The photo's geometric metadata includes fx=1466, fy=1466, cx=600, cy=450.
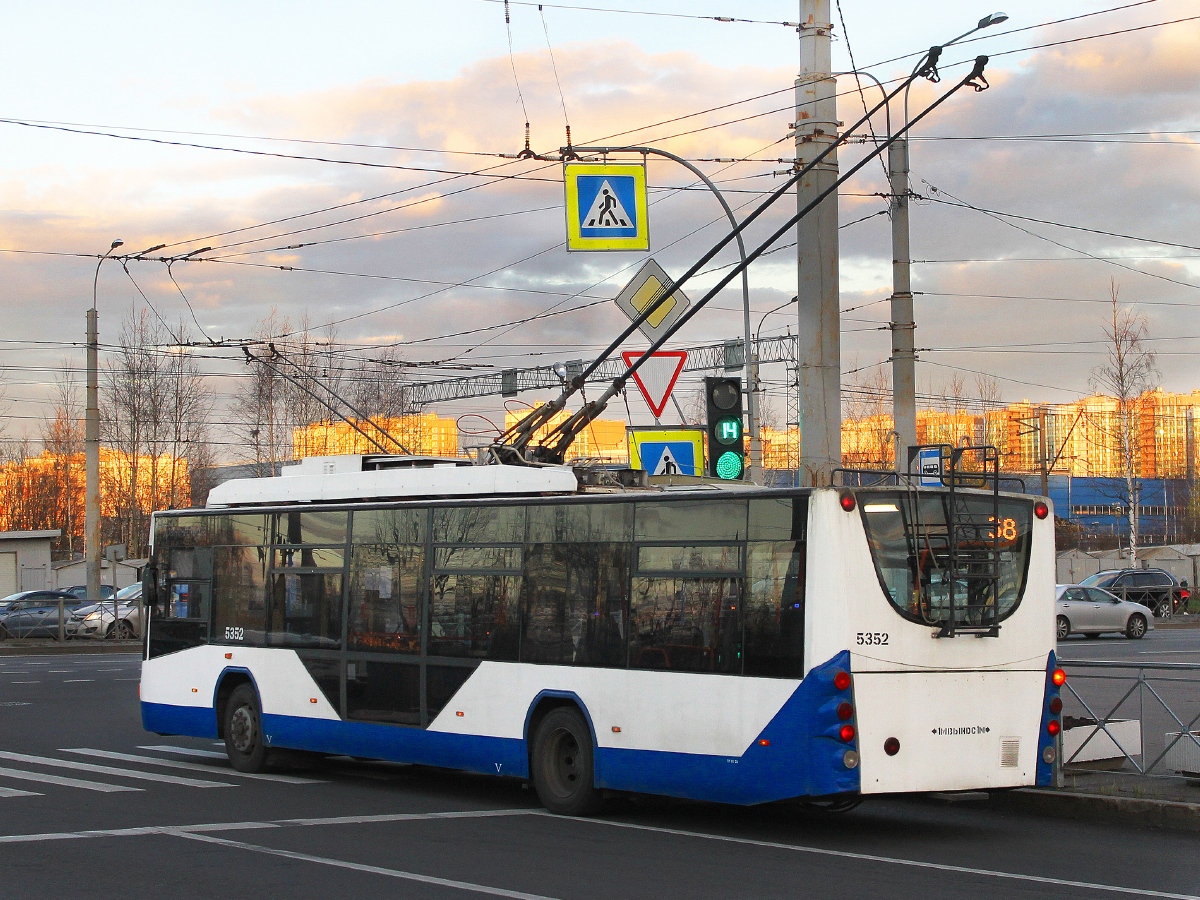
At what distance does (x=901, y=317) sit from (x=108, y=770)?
→ 1104 centimetres

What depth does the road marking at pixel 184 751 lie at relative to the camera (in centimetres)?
1650

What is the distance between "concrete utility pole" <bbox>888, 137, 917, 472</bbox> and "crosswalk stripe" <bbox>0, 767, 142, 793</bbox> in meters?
9.53

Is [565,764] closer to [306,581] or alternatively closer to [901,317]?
[306,581]

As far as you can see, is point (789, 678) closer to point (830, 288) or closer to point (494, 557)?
point (494, 557)

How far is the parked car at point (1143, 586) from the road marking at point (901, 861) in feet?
124

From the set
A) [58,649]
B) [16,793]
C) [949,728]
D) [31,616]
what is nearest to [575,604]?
[949,728]

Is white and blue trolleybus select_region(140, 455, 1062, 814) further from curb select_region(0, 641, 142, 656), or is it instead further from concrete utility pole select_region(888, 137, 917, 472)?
curb select_region(0, 641, 142, 656)

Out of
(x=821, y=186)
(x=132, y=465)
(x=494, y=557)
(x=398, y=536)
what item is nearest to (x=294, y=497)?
(x=398, y=536)

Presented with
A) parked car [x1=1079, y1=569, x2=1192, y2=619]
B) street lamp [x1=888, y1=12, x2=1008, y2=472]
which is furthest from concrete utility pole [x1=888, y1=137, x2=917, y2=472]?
parked car [x1=1079, y1=569, x2=1192, y2=619]

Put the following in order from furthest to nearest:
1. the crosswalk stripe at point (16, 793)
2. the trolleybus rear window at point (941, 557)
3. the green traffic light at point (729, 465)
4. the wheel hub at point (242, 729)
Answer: the green traffic light at point (729, 465), the wheel hub at point (242, 729), the crosswalk stripe at point (16, 793), the trolleybus rear window at point (941, 557)

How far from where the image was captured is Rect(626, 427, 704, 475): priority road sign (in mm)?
17172

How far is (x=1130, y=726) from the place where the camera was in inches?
510

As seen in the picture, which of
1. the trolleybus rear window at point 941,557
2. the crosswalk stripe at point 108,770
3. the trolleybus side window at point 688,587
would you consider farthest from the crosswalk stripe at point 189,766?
the trolleybus rear window at point 941,557

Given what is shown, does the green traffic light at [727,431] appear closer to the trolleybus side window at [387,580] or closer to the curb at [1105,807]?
the trolleybus side window at [387,580]
